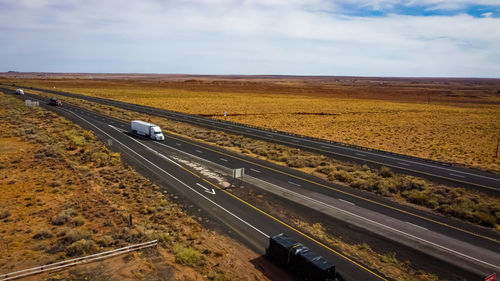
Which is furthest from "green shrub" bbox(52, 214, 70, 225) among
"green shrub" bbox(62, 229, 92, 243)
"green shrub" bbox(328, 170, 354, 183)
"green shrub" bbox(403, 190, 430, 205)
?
"green shrub" bbox(403, 190, 430, 205)

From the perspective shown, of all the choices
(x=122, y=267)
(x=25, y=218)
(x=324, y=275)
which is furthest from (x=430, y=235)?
(x=25, y=218)

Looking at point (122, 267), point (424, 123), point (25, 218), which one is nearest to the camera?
point (122, 267)

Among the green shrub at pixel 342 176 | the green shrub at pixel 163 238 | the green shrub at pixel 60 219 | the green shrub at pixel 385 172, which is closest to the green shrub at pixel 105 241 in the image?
the green shrub at pixel 163 238

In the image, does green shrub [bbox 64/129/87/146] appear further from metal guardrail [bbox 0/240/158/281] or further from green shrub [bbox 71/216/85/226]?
metal guardrail [bbox 0/240/158/281]

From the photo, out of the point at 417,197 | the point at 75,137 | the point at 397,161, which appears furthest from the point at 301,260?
the point at 75,137

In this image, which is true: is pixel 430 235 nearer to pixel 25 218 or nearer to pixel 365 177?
pixel 365 177

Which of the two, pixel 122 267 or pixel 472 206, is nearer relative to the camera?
pixel 122 267

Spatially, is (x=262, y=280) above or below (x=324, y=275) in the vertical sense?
below
